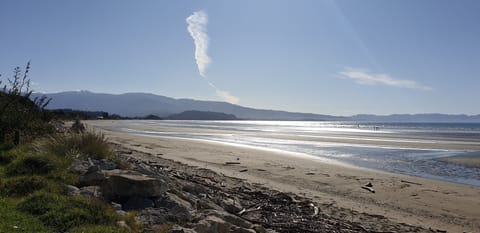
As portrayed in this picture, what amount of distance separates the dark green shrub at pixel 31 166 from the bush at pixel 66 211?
239 centimetres

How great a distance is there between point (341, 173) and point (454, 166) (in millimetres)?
7284

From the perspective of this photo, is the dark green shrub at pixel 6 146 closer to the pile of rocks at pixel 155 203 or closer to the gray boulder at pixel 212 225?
the pile of rocks at pixel 155 203

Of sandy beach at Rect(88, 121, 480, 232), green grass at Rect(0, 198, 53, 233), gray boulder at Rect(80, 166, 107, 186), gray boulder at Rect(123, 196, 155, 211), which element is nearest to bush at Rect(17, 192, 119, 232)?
green grass at Rect(0, 198, 53, 233)

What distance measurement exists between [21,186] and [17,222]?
6.48 ft

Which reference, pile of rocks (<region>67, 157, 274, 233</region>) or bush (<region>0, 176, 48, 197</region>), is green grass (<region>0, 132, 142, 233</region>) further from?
pile of rocks (<region>67, 157, 274, 233</region>)

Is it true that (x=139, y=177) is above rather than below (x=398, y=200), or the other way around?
above

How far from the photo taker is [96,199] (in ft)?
19.6

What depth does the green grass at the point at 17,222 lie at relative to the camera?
469cm

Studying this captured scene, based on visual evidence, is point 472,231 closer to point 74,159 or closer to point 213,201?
point 213,201

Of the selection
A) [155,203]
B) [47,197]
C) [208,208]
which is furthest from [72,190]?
[208,208]

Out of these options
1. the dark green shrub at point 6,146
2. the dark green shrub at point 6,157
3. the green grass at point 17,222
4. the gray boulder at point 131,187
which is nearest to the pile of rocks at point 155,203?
the gray boulder at point 131,187

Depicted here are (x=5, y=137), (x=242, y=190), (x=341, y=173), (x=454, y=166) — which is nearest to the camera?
(x=242, y=190)

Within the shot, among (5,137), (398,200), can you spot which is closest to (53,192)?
(5,137)

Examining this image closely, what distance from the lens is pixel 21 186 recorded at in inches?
261
